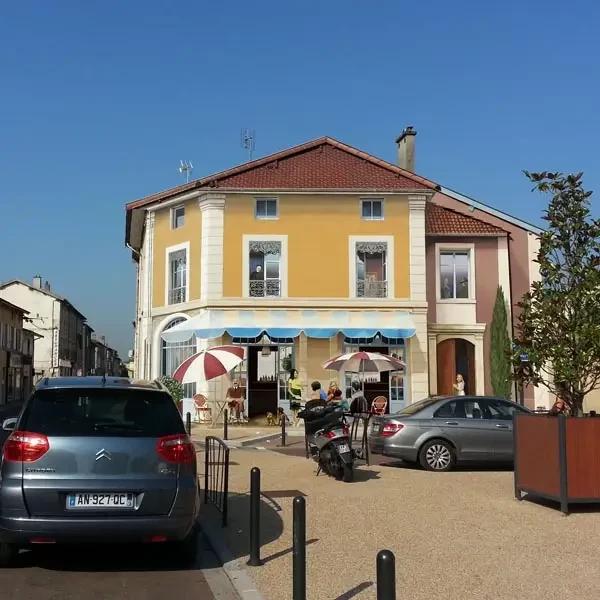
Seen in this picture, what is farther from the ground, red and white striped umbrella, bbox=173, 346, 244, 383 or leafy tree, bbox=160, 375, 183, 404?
red and white striped umbrella, bbox=173, 346, 244, 383

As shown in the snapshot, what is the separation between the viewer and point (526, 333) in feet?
33.4

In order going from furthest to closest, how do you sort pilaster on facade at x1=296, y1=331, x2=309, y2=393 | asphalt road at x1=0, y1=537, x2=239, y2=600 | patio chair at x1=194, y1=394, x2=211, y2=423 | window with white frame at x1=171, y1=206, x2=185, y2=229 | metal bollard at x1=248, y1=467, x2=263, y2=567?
window with white frame at x1=171, y1=206, x2=185, y2=229 < pilaster on facade at x1=296, y1=331, x2=309, y2=393 < patio chair at x1=194, y1=394, x2=211, y2=423 < metal bollard at x1=248, y1=467, x2=263, y2=567 < asphalt road at x1=0, y1=537, x2=239, y2=600

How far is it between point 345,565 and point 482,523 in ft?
8.14

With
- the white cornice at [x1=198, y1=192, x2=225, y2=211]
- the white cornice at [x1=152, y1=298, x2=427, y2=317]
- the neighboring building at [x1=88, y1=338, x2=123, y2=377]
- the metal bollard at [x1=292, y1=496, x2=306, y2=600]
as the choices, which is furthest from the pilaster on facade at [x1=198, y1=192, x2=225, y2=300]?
the neighboring building at [x1=88, y1=338, x2=123, y2=377]

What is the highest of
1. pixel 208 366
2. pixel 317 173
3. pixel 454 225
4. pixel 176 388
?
pixel 317 173

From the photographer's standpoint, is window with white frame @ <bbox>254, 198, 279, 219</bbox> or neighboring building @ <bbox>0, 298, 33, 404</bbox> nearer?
window with white frame @ <bbox>254, 198, 279, 219</bbox>

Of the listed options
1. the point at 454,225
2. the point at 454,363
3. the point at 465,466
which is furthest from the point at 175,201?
the point at 465,466

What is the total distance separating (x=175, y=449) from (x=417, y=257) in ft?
70.2

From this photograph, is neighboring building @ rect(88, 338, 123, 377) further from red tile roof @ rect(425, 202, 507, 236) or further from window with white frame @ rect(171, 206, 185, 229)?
red tile roof @ rect(425, 202, 507, 236)

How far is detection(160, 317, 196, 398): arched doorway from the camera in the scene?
27.0 meters

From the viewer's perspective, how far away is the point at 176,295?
93.6 ft

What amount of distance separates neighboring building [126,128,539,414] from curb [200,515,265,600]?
17.5m

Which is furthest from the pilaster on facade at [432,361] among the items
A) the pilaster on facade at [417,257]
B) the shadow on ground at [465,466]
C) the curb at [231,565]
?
the curb at [231,565]

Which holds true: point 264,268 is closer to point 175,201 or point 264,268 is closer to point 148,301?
point 175,201
